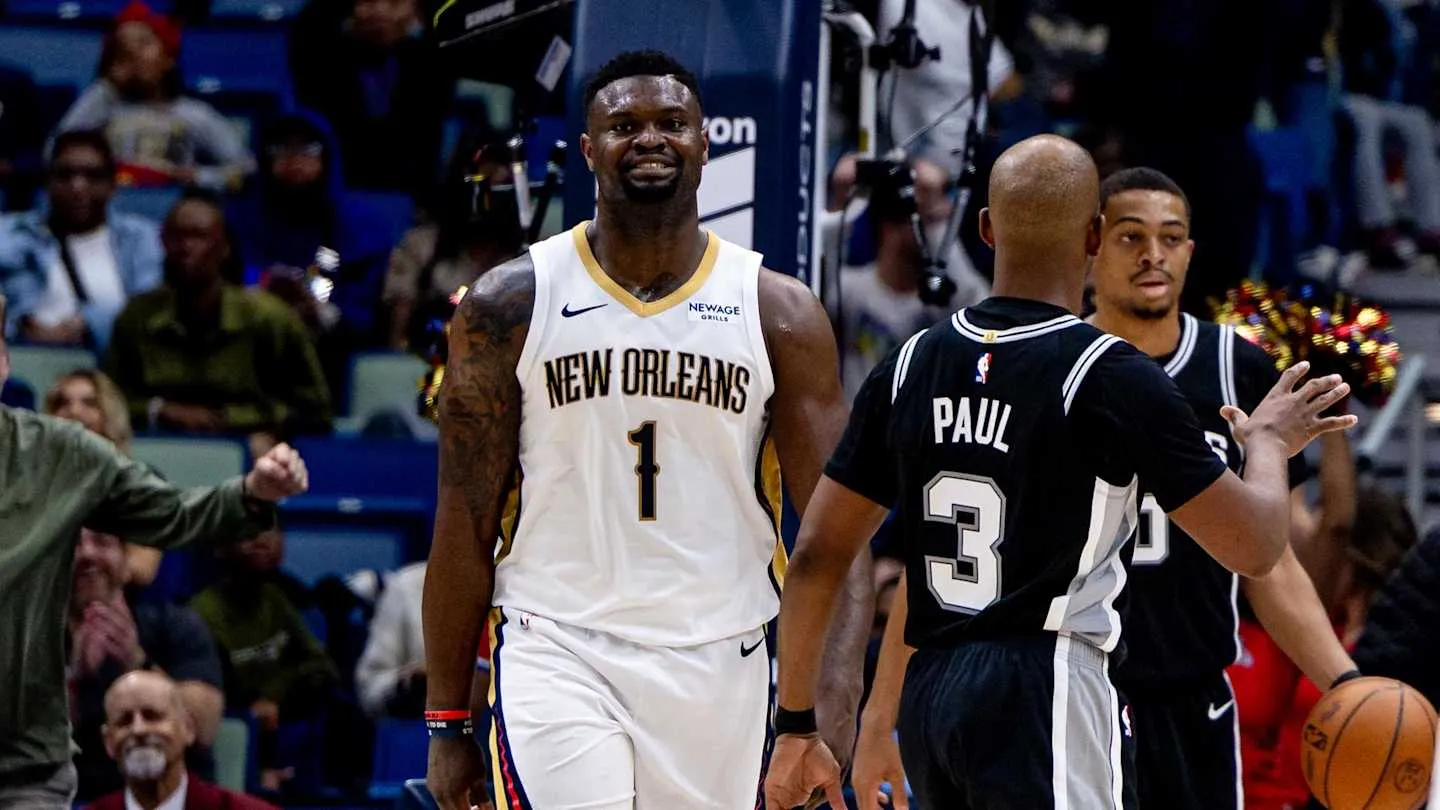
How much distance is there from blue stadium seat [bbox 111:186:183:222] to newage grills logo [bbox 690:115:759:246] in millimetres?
5536

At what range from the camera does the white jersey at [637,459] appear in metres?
4.77

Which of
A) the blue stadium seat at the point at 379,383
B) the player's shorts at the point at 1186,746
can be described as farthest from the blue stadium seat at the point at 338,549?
the player's shorts at the point at 1186,746

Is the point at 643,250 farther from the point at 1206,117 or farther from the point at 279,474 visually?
the point at 1206,117

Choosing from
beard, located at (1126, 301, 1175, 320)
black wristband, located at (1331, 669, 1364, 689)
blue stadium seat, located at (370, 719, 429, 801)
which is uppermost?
beard, located at (1126, 301, 1175, 320)

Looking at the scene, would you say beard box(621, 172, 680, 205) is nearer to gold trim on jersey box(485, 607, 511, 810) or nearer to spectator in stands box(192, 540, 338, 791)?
gold trim on jersey box(485, 607, 511, 810)

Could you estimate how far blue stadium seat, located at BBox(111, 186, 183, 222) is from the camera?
36.4 ft

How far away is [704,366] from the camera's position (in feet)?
15.8

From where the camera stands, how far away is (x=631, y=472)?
15.7 feet

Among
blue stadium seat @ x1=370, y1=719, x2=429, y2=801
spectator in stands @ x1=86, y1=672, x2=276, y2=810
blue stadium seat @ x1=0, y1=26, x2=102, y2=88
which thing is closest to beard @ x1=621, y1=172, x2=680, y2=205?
spectator in stands @ x1=86, y1=672, x2=276, y2=810

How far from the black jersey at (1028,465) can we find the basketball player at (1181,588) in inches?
49.3

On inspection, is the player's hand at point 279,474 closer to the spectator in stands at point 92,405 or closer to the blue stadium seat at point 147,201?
the spectator in stands at point 92,405

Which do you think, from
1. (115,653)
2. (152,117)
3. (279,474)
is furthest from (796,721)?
(152,117)

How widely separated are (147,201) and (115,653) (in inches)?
152

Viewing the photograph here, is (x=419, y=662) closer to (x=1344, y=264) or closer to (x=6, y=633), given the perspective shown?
(x=6, y=633)
